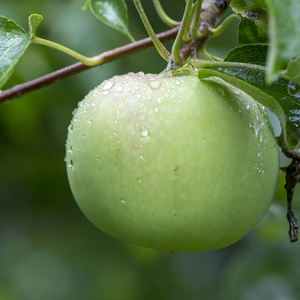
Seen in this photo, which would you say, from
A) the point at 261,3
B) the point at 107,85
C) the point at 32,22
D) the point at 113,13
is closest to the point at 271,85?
the point at 261,3

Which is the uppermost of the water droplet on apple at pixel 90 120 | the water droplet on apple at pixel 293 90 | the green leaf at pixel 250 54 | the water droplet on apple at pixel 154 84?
the green leaf at pixel 250 54

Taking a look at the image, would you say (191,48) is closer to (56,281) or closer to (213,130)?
(213,130)

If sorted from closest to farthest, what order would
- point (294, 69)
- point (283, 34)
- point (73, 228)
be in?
point (283, 34) → point (294, 69) → point (73, 228)

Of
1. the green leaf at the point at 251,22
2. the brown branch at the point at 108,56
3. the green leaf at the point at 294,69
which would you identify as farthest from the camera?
the brown branch at the point at 108,56

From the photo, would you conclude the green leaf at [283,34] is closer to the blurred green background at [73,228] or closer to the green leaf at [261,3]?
the green leaf at [261,3]

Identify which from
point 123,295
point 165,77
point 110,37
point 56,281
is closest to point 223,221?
point 165,77

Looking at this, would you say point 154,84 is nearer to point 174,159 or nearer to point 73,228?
point 174,159

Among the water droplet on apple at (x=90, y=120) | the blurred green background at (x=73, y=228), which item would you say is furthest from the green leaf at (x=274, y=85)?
the blurred green background at (x=73, y=228)

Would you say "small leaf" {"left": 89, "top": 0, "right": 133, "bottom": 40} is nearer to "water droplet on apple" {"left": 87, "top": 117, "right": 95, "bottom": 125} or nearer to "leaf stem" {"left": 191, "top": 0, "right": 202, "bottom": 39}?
"leaf stem" {"left": 191, "top": 0, "right": 202, "bottom": 39}
